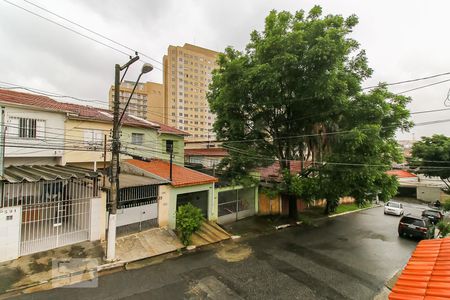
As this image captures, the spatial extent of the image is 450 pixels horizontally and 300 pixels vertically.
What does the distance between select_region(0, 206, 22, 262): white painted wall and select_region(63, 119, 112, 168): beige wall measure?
18.4 ft

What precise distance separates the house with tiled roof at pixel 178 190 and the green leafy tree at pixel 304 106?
2.30m

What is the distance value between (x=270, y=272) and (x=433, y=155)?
26.1 meters

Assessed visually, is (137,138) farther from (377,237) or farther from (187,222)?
(377,237)

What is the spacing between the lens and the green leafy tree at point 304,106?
11453 millimetres

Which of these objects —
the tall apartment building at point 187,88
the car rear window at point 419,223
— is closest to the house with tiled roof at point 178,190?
the car rear window at point 419,223

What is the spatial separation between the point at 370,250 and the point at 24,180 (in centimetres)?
1696

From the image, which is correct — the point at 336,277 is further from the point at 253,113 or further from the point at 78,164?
the point at 78,164

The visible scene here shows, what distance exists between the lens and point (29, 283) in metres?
7.44

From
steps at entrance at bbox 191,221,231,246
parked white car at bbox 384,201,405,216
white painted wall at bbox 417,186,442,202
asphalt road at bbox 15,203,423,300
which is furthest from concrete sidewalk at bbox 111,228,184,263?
white painted wall at bbox 417,186,442,202

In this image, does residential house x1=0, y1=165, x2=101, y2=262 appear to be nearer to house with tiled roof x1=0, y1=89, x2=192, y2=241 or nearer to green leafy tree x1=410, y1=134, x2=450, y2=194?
house with tiled roof x1=0, y1=89, x2=192, y2=241

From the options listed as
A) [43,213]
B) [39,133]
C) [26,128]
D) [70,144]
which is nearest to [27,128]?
[26,128]

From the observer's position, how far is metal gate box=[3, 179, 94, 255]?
30.7 ft

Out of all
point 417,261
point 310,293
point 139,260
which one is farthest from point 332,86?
point 139,260

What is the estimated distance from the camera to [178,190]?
12.9 metres
